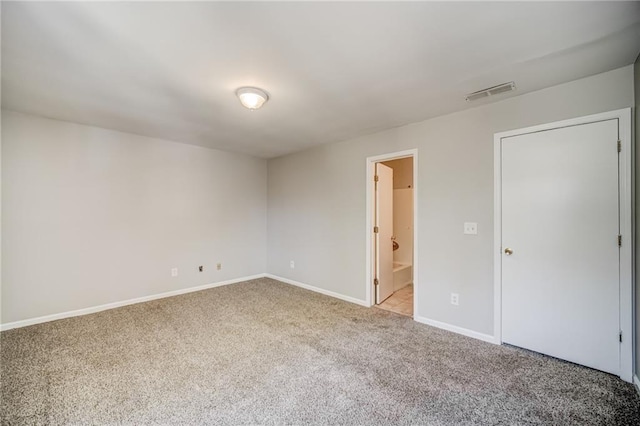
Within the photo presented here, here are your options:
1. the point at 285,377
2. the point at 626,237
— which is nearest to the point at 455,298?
the point at 626,237

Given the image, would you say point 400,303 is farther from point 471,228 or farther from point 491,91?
point 491,91

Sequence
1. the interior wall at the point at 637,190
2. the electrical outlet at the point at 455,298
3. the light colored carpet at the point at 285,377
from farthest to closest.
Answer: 1. the electrical outlet at the point at 455,298
2. the interior wall at the point at 637,190
3. the light colored carpet at the point at 285,377

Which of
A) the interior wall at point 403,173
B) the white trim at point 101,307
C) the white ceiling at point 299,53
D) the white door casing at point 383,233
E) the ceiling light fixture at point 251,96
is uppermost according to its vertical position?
the white ceiling at point 299,53

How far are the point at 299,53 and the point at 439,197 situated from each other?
7.13 feet

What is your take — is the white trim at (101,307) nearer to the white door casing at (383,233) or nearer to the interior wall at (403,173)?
the white door casing at (383,233)

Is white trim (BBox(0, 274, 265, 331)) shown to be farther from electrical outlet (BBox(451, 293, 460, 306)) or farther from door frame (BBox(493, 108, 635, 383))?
door frame (BBox(493, 108, 635, 383))

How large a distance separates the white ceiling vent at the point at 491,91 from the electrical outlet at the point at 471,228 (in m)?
1.27

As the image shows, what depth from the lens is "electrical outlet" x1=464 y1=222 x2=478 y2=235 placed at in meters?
2.82

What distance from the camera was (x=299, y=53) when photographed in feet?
6.26

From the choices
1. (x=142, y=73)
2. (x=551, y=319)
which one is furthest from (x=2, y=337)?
Answer: (x=551, y=319)

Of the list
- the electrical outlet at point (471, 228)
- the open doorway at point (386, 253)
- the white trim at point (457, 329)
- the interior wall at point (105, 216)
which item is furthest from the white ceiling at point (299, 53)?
the white trim at point (457, 329)

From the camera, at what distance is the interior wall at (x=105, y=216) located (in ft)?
10.0

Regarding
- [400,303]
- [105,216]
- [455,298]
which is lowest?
[400,303]

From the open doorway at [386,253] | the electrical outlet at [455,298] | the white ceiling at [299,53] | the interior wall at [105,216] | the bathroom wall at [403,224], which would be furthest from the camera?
the bathroom wall at [403,224]
